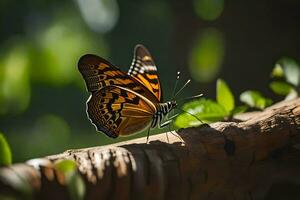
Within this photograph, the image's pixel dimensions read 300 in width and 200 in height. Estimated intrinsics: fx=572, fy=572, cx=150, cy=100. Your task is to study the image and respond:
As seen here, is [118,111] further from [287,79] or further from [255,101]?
[287,79]

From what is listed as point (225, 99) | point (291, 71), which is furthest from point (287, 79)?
point (225, 99)

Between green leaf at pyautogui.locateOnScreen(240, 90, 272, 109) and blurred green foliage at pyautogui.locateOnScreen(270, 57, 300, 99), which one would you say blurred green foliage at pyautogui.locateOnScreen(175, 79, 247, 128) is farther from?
blurred green foliage at pyautogui.locateOnScreen(270, 57, 300, 99)

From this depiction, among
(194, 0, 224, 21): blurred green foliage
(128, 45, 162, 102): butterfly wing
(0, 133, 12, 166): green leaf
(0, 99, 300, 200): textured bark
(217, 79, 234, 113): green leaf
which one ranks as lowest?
(0, 99, 300, 200): textured bark

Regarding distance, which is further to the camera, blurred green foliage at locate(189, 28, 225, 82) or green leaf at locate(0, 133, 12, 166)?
blurred green foliage at locate(189, 28, 225, 82)

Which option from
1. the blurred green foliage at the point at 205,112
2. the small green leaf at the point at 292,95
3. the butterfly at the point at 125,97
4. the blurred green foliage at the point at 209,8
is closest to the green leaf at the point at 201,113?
the blurred green foliage at the point at 205,112

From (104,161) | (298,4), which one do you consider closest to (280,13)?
(298,4)

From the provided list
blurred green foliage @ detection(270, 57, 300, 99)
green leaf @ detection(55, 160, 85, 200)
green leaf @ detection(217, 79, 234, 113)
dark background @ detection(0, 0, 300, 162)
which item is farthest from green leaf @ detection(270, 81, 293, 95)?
green leaf @ detection(55, 160, 85, 200)

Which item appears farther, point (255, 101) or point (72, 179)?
point (255, 101)

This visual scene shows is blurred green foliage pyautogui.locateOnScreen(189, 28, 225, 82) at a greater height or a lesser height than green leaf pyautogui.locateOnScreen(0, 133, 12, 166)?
greater
